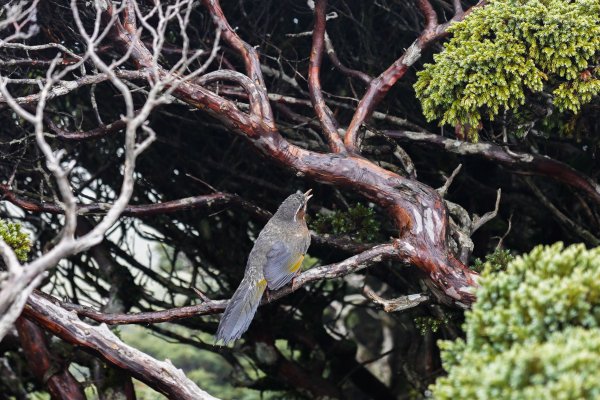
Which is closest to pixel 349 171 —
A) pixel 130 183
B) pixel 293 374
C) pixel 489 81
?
pixel 489 81

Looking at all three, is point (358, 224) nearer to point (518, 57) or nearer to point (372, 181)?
point (372, 181)

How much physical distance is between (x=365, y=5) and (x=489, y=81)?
2.70 meters

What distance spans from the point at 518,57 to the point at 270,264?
7.21 ft

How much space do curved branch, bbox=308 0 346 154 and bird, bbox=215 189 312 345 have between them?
0.72 meters

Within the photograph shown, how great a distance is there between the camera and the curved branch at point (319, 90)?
559 cm

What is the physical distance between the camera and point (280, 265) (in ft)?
18.1

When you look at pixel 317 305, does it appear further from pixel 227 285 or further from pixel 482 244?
pixel 482 244

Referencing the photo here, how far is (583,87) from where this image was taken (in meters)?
5.12

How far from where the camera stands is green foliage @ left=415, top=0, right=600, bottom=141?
5.01 metres

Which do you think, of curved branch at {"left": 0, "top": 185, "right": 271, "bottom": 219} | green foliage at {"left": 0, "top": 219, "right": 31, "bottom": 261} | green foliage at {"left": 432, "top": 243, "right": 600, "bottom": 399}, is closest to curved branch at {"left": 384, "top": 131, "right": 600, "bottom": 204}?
curved branch at {"left": 0, "top": 185, "right": 271, "bottom": 219}

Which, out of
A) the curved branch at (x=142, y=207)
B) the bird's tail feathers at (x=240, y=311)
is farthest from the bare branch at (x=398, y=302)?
the curved branch at (x=142, y=207)

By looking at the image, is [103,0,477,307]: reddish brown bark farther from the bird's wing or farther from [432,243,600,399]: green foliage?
[432,243,600,399]: green foliage

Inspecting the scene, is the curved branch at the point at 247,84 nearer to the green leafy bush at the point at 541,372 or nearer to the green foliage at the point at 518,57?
the green foliage at the point at 518,57

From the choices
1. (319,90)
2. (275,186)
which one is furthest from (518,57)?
(275,186)
